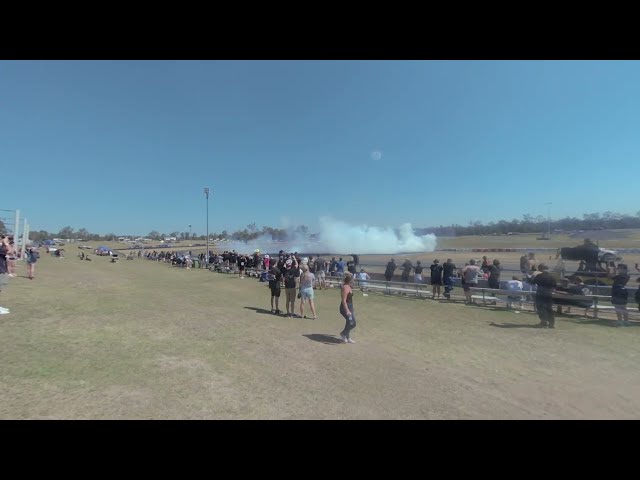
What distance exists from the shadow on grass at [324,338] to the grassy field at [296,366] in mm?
90

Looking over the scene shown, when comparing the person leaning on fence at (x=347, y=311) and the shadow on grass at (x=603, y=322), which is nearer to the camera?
the person leaning on fence at (x=347, y=311)

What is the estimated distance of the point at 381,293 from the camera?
16.8 meters

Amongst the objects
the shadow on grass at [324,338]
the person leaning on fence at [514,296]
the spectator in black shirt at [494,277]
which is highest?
the spectator in black shirt at [494,277]

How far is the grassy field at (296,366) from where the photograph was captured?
185 inches

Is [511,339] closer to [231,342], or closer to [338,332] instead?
[338,332]

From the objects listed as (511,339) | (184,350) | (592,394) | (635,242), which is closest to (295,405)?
(184,350)

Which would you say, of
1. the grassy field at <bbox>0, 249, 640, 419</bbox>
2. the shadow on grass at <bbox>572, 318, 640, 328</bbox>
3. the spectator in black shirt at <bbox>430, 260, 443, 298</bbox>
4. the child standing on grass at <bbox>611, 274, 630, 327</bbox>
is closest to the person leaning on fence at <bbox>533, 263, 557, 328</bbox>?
the grassy field at <bbox>0, 249, 640, 419</bbox>

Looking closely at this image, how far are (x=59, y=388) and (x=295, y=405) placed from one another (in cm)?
324

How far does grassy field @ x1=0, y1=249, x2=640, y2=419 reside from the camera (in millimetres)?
4691

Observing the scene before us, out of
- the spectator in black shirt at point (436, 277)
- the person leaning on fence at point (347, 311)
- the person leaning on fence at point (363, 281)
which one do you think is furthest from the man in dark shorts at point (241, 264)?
the person leaning on fence at point (347, 311)

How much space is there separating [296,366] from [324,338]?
223 cm

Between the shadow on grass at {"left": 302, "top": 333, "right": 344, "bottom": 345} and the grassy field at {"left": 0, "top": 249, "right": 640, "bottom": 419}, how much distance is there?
9cm

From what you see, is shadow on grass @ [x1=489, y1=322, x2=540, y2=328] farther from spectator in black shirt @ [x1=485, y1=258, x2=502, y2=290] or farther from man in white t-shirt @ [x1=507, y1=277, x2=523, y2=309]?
spectator in black shirt @ [x1=485, y1=258, x2=502, y2=290]

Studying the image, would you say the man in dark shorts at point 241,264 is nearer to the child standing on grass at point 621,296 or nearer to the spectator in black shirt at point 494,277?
the spectator in black shirt at point 494,277
